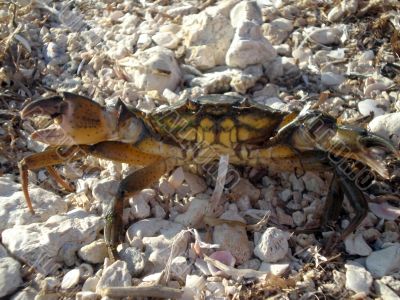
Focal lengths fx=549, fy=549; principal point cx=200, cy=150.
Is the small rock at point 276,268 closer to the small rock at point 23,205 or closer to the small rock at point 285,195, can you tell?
the small rock at point 285,195

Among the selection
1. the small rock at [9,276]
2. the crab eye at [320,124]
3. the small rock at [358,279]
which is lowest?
the small rock at [358,279]

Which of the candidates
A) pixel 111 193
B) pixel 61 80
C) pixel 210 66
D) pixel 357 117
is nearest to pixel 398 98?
pixel 357 117

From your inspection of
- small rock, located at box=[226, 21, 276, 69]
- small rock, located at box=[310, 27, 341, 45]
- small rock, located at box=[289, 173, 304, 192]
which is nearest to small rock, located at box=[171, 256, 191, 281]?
small rock, located at box=[289, 173, 304, 192]

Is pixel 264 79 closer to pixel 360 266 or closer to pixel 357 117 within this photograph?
pixel 357 117

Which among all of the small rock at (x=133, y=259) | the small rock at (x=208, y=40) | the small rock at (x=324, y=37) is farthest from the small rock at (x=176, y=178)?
the small rock at (x=324, y=37)

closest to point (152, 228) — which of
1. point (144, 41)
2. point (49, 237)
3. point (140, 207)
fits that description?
point (140, 207)

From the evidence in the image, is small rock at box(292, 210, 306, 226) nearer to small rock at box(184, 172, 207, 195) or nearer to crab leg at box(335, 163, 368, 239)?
crab leg at box(335, 163, 368, 239)
